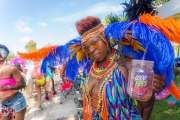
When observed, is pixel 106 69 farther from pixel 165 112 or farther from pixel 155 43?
pixel 165 112

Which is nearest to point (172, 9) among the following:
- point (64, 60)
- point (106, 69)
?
point (64, 60)

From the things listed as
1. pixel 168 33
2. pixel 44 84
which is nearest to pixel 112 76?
pixel 168 33

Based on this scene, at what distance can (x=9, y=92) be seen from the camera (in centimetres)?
282

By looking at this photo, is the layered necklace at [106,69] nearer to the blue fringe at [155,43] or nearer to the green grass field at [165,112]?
the blue fringe at [155,43]

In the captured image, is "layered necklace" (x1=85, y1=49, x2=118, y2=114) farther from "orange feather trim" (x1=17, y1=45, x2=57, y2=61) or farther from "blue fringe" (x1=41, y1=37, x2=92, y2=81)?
"orange feather trim" (x1=17, y1=45, x2=57, y2=61)

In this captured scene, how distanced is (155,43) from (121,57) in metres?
0.35

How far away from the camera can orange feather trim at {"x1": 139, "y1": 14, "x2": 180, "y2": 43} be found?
1.18 m

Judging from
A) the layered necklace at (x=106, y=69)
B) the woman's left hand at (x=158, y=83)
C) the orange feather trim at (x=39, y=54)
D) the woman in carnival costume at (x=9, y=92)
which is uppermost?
the orange feather trim at (x=39, y=54)

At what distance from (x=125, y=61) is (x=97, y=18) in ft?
1.62

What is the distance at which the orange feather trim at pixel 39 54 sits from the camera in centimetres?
188

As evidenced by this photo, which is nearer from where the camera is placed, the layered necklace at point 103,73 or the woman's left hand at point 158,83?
the woman's left hand at point 158,83

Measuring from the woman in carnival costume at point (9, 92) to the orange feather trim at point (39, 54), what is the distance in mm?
1139

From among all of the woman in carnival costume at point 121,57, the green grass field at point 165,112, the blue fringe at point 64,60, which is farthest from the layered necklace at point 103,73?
the green grass field at point 165,112

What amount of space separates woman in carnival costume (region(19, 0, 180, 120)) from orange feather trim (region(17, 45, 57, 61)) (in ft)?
1.54
